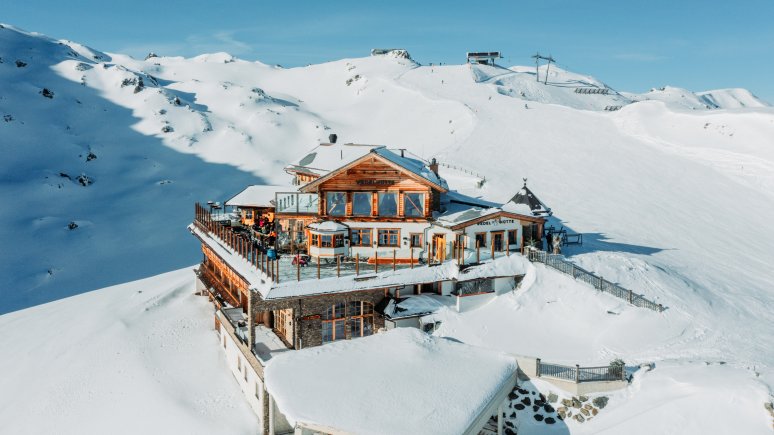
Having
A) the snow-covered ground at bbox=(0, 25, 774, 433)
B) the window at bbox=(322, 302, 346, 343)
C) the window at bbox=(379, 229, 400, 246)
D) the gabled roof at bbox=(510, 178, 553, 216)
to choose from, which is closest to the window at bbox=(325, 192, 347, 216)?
the window at bbox=(379, 229, 400, 246)

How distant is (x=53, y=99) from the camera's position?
9356cm

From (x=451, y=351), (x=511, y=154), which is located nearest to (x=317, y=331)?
(x=451, y=351)

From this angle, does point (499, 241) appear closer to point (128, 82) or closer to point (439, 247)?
point (439, 247)

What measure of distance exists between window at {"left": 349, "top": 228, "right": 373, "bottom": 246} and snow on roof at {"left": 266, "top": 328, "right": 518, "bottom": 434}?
28.8 ft

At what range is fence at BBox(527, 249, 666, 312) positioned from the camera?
27594 mm

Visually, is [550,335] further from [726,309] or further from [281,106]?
[281,106]

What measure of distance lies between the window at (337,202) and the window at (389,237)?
277cm

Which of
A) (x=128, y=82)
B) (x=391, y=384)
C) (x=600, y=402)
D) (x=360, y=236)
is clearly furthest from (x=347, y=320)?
(x=128, y=82)

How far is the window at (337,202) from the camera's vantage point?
33.0 meters

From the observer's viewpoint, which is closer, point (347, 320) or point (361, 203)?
point (347, 320)

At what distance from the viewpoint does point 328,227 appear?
31.1 metres

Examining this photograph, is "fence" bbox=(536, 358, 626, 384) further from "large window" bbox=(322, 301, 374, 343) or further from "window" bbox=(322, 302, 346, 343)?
"window" bbox=(322, 302, 346, 343)

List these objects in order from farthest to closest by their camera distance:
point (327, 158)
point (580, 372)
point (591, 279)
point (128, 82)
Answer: point (128, 82)
point (327, 158)
point (591, 279)
point (580, 372)

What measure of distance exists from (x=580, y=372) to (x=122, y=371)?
933 inches
